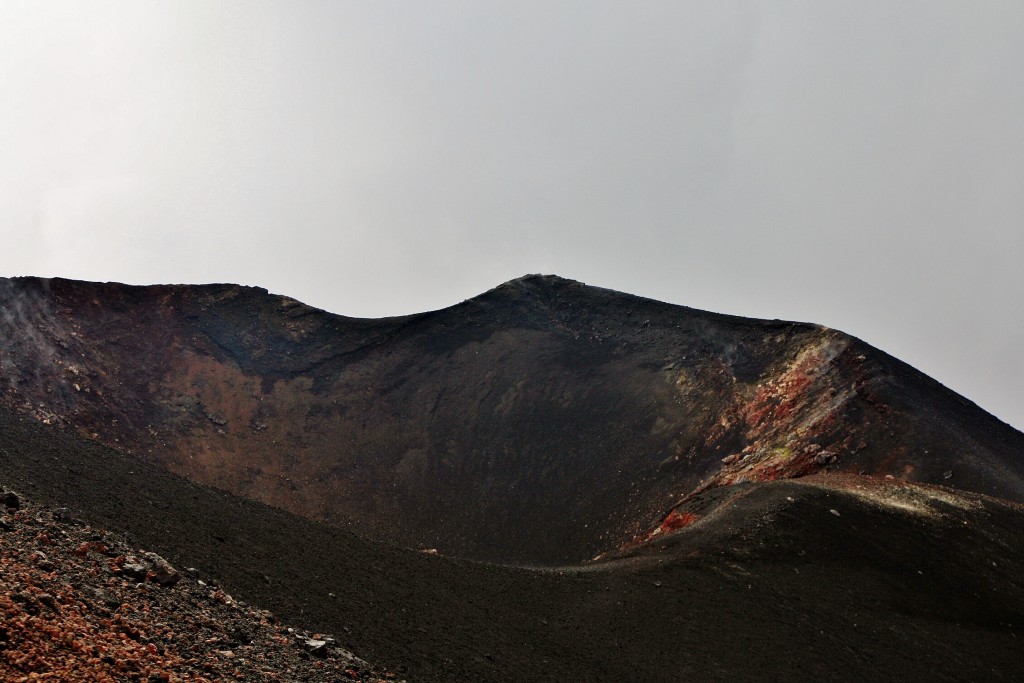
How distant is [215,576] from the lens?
12781 millimetres

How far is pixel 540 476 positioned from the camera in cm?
3061

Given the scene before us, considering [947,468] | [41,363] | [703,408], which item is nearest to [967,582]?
[947,468]

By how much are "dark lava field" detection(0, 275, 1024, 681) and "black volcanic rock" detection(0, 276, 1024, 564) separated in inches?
4.3

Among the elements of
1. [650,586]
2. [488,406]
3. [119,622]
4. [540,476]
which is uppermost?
[488,406]

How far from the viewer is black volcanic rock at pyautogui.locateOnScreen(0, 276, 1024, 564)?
87.5ft

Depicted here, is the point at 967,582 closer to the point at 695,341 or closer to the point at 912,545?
the point at 912,545

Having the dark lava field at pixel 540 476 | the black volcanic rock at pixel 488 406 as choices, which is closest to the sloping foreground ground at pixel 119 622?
the dark lava field at pixel 540 476

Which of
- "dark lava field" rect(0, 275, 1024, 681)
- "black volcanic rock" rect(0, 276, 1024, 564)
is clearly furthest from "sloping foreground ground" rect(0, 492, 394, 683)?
"black volcanic rock" rect(0, 276, 1024, 564)

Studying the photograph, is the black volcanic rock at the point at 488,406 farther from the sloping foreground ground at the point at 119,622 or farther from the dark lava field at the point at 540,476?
the sloping foreground ground at the point at 119,622

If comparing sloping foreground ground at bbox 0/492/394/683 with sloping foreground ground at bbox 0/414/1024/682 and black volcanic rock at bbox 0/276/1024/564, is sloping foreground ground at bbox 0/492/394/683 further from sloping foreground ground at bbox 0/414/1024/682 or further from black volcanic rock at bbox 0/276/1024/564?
black volcanic rock at bbox 0/276/1024/564

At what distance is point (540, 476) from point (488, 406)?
16.4ft

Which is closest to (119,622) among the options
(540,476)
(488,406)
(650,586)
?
(650,586)

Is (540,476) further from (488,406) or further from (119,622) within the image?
(119,622)

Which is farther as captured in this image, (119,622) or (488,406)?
(488,406)
